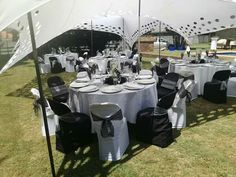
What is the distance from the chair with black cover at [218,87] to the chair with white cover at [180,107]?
6.29 ft

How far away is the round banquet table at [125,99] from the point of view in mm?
4289

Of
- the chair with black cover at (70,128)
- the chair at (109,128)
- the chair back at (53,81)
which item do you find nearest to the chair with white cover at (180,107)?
the chair at (109,128)

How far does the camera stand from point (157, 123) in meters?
4.22

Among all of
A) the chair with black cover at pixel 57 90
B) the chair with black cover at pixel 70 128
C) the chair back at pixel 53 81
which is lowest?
the chair with black cover at pixel 70 128

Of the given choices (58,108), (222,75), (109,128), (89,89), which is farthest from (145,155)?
(222,75)

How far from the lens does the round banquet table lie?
4.29 metres

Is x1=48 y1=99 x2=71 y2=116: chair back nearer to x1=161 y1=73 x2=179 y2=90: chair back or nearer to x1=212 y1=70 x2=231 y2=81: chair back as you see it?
x1=161 y1=73 x2=179 y2=90: chair back

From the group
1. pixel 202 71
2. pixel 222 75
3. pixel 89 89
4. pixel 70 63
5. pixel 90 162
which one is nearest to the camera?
pixel 90 162

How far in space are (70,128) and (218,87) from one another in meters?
4.22

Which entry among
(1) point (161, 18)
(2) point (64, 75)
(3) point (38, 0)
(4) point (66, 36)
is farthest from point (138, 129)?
(4) point (66, 36)

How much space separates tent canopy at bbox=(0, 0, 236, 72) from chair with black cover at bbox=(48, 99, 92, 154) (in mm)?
1129

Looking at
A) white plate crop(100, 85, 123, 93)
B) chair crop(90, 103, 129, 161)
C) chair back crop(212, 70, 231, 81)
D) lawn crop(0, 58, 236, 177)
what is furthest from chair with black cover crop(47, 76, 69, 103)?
chair back crop(212, 70, 231, 81)

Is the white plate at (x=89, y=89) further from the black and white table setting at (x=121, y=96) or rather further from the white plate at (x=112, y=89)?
the white plate at (x=112, y=89)

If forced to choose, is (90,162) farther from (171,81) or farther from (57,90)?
(171,81)
